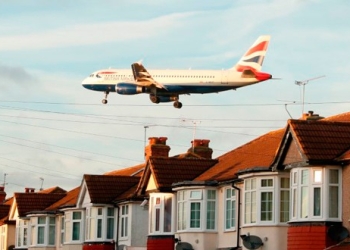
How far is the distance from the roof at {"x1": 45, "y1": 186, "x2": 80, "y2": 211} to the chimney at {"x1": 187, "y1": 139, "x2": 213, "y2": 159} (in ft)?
29.3

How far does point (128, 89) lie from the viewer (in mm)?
73500

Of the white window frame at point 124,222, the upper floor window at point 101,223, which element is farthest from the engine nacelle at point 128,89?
the white window frame at point 124,222

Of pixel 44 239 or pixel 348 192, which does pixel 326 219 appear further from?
pixel 44 239

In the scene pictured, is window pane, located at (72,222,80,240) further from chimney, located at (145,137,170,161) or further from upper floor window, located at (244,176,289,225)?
upper floor window, located at (244,176,289,225)

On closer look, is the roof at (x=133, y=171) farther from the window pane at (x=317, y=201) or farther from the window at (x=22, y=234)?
the window pane at (x=317, y=201)

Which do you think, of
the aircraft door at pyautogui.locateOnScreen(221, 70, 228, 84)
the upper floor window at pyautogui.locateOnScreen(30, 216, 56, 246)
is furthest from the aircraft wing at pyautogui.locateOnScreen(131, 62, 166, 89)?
the upper floor window at pyautogui.locateOnScreen(30, 216, 56, 246)

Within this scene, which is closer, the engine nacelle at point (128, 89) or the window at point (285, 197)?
the window at point (285, 197)

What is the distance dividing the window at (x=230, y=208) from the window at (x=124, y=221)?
37.3 feet

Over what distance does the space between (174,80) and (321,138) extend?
35867 millimetres

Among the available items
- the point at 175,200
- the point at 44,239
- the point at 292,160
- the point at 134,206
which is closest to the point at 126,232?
the point at 134,206

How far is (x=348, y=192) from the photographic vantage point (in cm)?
3859

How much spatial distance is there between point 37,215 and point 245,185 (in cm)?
2975

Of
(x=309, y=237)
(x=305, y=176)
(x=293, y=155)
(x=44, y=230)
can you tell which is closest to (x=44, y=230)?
(x=44, y=230)

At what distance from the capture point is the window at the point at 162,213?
174 feet
